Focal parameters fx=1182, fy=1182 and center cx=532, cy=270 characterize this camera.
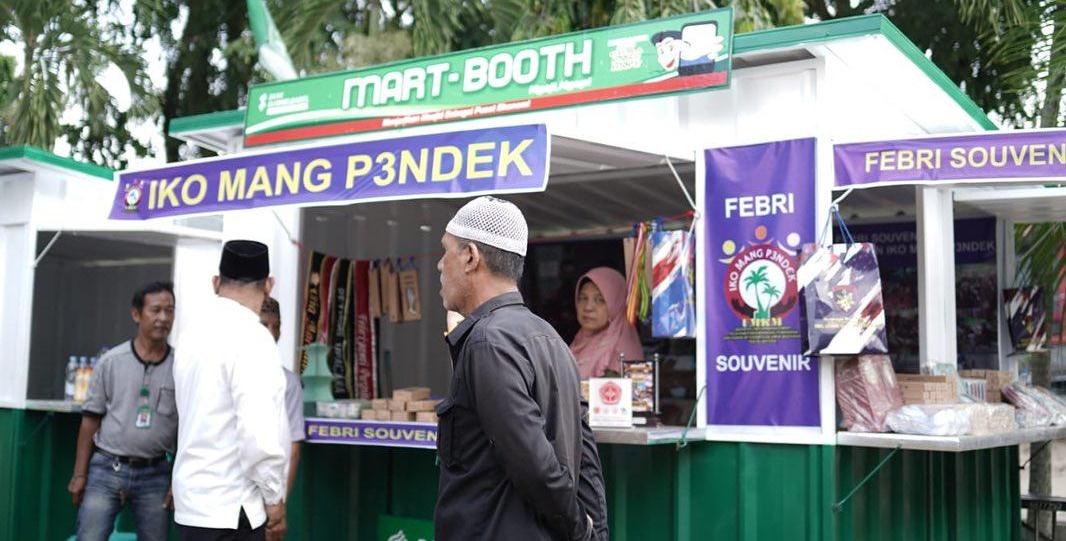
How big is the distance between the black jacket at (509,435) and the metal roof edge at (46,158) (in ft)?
18.6

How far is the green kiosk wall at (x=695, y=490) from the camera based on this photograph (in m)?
5.42

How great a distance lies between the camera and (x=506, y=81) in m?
6.00

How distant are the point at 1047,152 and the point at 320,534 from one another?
4.30 metres

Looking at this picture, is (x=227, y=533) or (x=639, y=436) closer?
(x=227, y=533)

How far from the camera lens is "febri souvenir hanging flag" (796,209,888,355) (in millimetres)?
5176

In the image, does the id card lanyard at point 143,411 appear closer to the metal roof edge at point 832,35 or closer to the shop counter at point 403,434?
the shop counter at point 403,434

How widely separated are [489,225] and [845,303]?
2.81 metres

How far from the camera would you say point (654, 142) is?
5824 millimetres

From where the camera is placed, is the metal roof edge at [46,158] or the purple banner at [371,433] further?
the metal roof edge at [46,158]

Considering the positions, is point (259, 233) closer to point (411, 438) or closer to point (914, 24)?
point (411, 438)

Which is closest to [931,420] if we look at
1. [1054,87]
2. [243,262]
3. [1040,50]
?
[243,262]

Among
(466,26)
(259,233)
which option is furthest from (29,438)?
(466,26)

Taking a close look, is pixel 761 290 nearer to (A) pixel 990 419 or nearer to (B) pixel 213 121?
(A) pixel 990 419

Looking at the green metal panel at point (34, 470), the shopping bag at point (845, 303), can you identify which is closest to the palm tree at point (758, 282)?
the shopping bag at point (845, 303)
